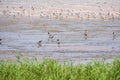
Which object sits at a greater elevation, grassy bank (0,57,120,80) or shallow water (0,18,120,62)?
grassy bank (0,57,120,80)

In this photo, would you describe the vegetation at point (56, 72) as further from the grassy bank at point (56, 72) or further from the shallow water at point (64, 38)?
the shallow water at point (64, 38)

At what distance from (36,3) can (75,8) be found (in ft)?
10.4

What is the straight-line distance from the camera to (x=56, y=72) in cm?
995

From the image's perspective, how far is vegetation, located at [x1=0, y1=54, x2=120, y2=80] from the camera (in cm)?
967

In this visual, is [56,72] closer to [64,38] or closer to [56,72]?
[56,72]

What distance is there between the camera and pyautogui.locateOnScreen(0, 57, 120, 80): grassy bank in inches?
381

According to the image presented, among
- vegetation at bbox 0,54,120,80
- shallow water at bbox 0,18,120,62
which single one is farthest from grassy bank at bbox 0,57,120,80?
shallow water at bbox 0,18,120,62

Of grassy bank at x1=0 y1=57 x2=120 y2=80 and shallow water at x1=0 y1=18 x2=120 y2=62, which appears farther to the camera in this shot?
shallow water at x1=0 y1=18 x2=120 y2=62

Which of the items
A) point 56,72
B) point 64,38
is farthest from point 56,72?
point 64,38

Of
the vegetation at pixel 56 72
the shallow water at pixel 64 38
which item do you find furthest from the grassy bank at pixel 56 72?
the shallow water at pixel 64 38

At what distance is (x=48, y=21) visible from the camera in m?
22.3

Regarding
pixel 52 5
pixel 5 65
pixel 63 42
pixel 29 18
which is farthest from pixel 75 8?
pixel 5 65

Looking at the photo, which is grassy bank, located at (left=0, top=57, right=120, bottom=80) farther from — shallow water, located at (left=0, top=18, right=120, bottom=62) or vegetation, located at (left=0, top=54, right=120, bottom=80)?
shallow water, located at (left=0, top=18, right=120, bottom=62)

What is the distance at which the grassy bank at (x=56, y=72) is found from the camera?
9.67 m
